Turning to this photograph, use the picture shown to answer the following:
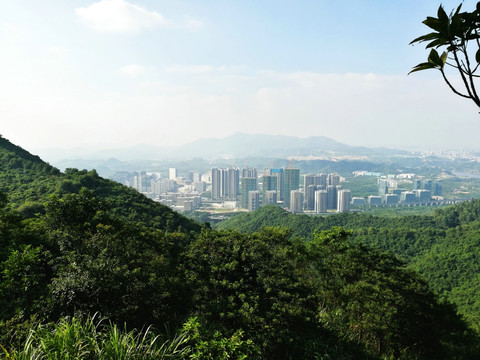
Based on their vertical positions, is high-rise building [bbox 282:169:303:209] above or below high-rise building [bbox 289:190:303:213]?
above

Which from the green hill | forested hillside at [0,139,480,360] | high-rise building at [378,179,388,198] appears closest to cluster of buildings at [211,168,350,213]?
high-rise building at [378,179,388,198]

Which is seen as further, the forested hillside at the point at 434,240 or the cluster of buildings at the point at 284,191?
the cluster of buildings at the point at 284,191

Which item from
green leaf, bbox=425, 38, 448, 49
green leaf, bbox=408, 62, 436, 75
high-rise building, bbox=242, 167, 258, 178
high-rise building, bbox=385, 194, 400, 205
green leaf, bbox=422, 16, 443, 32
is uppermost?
green leaf, bbox=422, 16, 443, 32

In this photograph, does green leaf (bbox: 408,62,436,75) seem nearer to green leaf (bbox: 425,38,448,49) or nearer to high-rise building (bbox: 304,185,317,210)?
green leaf (bbox: 425,38,448,49)

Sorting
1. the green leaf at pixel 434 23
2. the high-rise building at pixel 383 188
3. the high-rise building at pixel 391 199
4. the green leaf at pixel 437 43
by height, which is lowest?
the high-rise building at pixel 391 199

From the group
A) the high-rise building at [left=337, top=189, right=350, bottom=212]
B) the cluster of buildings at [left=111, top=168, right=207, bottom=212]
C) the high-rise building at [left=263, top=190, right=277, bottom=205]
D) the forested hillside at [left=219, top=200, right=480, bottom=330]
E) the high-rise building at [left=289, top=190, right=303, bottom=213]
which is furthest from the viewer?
the high-rise building at [left=263, top=190, right=277, bottom=205]

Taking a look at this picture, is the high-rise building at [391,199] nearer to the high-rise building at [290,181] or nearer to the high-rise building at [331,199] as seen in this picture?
the high-rise building at [331,199]

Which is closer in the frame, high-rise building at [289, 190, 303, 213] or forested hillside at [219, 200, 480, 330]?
forested hillside at [219, 200, 480, 330]

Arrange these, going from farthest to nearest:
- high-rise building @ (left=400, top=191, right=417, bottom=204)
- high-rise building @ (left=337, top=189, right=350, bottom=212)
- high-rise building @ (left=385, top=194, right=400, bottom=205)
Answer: high-rise building @ (left=400, top=191, right=417, bottom=204) → high-rise building @ (left=385, top=194, right=400, bottom=205) → high-rise building @ (left=337, top=189, right=350, bottom=212)

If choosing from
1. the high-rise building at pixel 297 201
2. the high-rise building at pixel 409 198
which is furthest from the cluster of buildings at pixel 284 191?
the high-rise building at pixel 409 198
